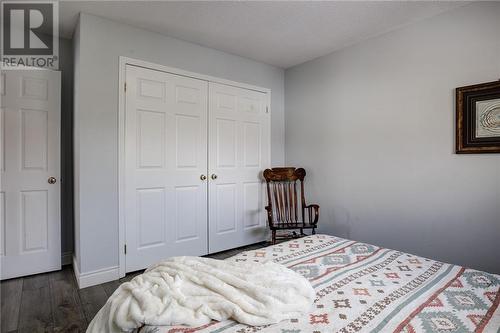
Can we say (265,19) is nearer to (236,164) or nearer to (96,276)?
(236,164)

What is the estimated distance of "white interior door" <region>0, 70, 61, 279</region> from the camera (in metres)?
2.53

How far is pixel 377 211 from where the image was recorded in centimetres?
287

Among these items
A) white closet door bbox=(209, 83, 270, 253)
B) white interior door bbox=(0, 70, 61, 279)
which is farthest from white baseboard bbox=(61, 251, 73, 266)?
white closet door bbox=(209, 83, 270, 253)

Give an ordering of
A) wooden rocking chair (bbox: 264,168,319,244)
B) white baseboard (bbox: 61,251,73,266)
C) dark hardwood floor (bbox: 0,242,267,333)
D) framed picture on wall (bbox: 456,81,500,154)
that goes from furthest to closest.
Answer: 1. wooden rocking chair (bbox: 264,168,319,244)
2. white baseboard (bbox: 61,251,73,266)
3. framed picture on wall (bbox: 456,81,500,154)
4. dark hardwood floor (bbox: 0,242,267,333)

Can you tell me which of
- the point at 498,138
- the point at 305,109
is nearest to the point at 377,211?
the point at 498,138

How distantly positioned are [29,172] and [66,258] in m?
0.98

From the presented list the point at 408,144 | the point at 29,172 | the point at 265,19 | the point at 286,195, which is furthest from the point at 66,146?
the point at 408,144

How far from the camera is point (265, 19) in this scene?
256 cm

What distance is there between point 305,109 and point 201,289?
2973mm

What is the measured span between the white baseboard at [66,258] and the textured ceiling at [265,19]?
2303mm

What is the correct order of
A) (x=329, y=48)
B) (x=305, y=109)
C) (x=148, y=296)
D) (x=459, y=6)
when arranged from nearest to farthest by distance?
(x=148, y=296) → (x=459, y=6) → (x=329, y=48) → (x=305, y=109)

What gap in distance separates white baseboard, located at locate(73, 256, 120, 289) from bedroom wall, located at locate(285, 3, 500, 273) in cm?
238

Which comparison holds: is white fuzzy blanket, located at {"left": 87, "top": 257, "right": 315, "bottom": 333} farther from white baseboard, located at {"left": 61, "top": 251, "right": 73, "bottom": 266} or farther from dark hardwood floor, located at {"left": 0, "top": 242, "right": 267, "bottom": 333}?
white baseboard, located at {"left": 61, "top": 251, "right": 73, "bottom": 266}

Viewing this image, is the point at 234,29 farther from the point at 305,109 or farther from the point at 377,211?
the point at 377,211
